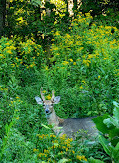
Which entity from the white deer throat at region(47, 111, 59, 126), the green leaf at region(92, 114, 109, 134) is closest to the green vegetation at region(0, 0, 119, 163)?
the green leaf at region(92, 114, 109, 134)

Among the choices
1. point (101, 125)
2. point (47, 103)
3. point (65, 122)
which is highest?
point (101, 125)

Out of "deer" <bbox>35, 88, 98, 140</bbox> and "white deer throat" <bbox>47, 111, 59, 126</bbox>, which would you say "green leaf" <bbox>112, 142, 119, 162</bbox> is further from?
"white deer throat" <bbox>47, 111, 59, 126</bbox>

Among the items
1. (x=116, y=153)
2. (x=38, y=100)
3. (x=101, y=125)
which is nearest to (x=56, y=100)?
(x=38, y=100)

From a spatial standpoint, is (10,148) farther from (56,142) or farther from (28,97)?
(28,97)

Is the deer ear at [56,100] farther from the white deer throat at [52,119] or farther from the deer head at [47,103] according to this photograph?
the white deer throat at [52,119]

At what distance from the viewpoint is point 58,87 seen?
7008 mm

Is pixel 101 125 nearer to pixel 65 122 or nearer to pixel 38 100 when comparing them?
pixel 65 122

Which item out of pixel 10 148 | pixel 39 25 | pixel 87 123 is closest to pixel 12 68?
pixel 87 123

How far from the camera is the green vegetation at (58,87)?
373 cm

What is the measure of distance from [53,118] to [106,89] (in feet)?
3.61

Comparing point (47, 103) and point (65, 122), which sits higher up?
point (47, 103)

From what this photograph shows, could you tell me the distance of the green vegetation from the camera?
3734mm

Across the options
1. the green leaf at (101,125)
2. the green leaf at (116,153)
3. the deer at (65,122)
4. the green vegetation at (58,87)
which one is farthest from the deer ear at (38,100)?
the green leaf at (116,153)

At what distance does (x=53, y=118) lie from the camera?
5594mm
